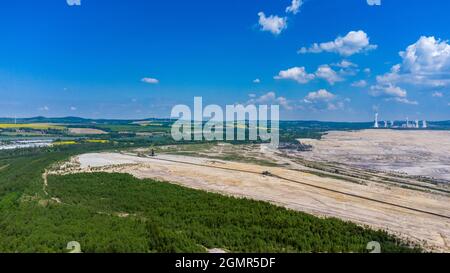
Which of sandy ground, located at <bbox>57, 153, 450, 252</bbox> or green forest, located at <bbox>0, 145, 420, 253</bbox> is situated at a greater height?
green forest, located at <bbox>0, 145, 420, 253</bbox>

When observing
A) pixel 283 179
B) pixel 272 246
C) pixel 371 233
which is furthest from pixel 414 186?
pixel 272 246

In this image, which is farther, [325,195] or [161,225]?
[325,195]

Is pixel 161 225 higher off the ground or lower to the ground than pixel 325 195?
higher

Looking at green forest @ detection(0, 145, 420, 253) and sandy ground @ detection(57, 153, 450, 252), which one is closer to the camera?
green forest @ detection(0, 145, 420, 253)
